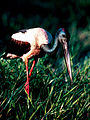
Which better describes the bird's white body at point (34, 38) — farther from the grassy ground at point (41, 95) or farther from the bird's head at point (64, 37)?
the grassy ground at point (41, 95)

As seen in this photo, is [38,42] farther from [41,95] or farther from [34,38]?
[41,95]

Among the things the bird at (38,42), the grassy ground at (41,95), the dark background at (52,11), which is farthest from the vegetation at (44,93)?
the dark background at (52,11)

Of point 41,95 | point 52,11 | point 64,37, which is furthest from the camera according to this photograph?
point 52,11

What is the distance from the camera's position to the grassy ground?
127 centimetres

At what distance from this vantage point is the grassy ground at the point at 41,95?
4.16 ft

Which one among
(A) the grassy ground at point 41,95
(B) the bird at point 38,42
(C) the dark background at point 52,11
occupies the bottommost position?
(A) the grassy ground at point 41,95

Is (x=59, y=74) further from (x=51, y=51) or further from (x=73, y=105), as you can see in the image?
(x=51, y=51)

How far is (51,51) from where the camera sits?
4.11 ft

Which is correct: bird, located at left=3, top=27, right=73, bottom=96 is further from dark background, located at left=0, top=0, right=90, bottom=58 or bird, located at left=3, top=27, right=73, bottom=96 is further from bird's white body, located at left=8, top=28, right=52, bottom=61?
dark background, located at left=0, top=0, right=90, bottom=58

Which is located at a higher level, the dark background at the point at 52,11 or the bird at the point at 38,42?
the dark background at the point at 52,11

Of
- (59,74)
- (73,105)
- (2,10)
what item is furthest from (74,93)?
(2,10)

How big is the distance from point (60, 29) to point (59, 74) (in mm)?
586

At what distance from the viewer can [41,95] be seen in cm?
146

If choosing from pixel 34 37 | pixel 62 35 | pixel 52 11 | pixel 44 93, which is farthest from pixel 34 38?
pixel 52 11
